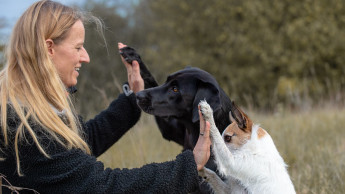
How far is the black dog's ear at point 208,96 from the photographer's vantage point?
2893 mm

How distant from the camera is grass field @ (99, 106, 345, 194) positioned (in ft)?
12.7

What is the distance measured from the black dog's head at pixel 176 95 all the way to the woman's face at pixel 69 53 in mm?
684

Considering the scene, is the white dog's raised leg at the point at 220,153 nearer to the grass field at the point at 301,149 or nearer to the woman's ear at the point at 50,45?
the woman's ear at the point at 50,45

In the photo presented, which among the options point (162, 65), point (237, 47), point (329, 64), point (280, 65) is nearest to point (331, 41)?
point (329, 64)

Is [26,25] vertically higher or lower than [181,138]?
higher

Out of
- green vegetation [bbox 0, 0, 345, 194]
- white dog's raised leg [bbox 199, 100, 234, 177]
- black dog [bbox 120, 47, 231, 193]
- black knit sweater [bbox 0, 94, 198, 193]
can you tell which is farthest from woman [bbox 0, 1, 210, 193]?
green vegetation [bbox 0, 0, 345, 194]

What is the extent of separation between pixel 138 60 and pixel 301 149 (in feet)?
8.92

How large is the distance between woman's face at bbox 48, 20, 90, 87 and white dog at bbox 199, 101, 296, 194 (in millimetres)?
861

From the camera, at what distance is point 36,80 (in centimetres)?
234

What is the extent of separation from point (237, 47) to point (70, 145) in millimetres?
15090

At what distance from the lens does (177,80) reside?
3.18m

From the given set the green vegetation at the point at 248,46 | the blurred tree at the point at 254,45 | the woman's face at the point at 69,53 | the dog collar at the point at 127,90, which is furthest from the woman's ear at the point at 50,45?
the blurred tree at the point at 254,45

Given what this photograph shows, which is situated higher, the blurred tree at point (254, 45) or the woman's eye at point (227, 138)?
the woman's eye at point (227, 138)

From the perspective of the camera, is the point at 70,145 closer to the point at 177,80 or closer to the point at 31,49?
the point at 31,49
